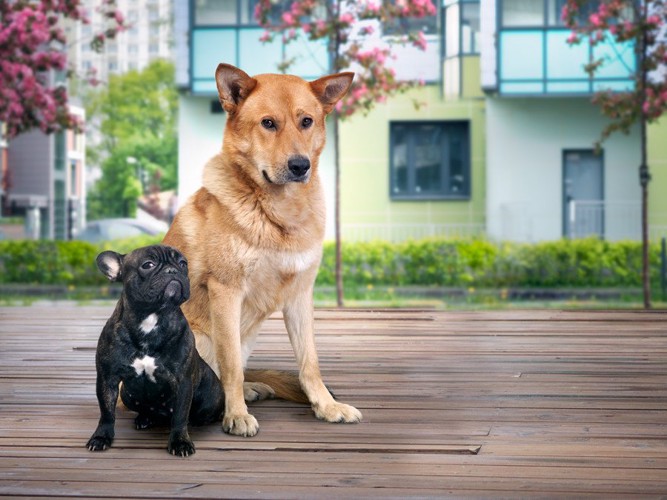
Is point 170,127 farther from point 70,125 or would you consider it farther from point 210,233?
point 210,233

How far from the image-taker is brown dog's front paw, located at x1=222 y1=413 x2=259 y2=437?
3186 mm

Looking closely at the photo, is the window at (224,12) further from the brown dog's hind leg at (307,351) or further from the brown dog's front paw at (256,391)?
the brown dog's hind leg at (307,351)

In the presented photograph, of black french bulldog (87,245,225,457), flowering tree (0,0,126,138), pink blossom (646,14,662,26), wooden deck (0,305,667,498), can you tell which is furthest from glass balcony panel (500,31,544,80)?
black french bulldog (87,245,225,457)

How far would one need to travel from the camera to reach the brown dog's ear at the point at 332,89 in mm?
3432

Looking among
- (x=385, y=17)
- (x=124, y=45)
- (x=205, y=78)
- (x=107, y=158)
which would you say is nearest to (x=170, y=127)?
(x=107, y=158)

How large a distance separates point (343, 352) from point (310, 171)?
188 cm

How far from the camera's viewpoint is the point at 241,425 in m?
3.21

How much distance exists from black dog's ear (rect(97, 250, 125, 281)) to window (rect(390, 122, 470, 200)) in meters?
13.9

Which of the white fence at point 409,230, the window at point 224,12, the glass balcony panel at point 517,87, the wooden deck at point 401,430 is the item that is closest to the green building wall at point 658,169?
the glass balcony panel at point 517,87

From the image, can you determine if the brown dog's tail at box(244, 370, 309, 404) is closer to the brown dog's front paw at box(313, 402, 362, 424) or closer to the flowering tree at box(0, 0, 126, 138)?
the brown dog's front paw at box(313, 402, 362, 424)

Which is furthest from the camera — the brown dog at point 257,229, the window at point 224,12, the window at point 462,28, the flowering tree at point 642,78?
the window at point 462,28

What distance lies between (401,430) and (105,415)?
930mm

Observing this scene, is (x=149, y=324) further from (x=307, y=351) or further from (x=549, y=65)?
(x=549, y=65)

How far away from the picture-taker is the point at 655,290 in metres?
13.0
